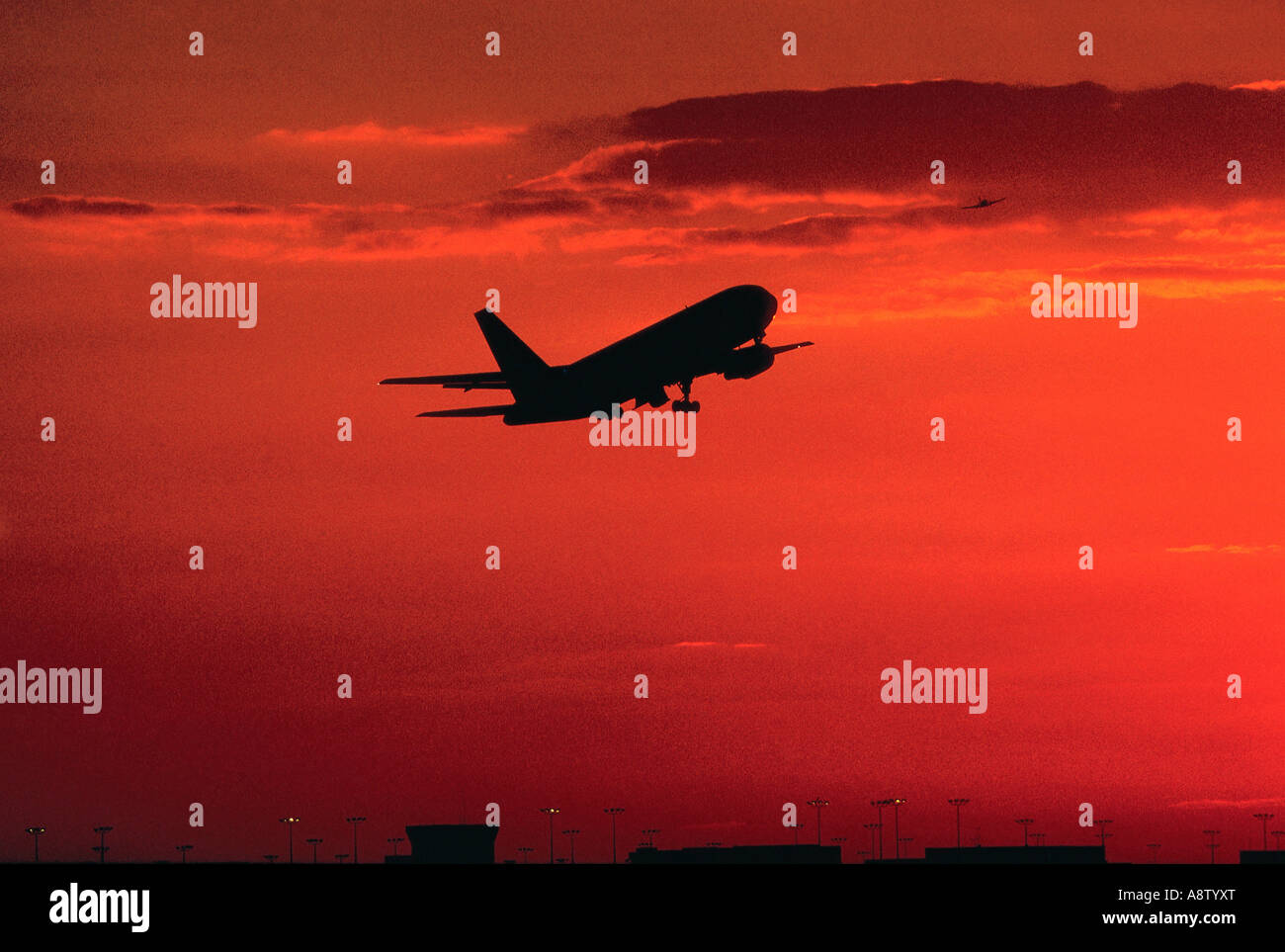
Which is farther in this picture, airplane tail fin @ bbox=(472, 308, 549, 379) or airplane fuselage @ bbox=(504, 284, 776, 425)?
airplane tail fin @ bbox=(472, 308, 549, 379)

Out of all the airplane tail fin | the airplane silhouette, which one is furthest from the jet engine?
the airplane tail fin

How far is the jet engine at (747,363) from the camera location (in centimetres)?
15462

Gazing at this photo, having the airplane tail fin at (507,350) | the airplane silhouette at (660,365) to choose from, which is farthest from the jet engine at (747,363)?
the airplane tail fin at (507,350)

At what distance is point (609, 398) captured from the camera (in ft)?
511

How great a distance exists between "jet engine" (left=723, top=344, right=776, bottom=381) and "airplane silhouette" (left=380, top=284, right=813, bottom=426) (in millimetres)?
18

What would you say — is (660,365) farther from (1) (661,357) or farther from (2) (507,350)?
(2) (507,350)

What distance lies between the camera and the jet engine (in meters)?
155

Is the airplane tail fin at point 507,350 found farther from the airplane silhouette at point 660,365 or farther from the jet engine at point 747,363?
the jet engine at point 747,363

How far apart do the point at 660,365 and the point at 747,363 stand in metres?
7.77

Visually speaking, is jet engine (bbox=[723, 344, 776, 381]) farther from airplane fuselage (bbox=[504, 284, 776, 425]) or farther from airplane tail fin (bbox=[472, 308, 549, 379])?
airplane tail fin (bbox=[472, 308, 549, 379])
